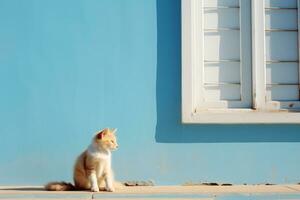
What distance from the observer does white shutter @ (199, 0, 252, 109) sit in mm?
6168

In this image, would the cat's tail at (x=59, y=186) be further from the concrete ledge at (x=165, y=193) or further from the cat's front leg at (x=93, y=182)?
the cat's front leg at (x=93, y=182)

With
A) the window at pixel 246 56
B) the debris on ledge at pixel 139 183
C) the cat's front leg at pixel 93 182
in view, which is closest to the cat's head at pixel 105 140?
the cat's front leg at pixel 93 182

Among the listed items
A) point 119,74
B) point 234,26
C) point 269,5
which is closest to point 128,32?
point 119,74

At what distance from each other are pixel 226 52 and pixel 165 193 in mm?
1816

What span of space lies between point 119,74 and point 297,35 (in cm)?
197

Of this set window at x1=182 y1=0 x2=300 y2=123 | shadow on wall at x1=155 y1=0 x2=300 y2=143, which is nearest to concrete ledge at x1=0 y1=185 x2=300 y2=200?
shadow on wall at x1=155 y1=0 x2=300 y2=143

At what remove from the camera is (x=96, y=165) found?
5281mm

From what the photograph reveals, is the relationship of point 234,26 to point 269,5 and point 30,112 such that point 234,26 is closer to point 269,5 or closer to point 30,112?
point 269,5

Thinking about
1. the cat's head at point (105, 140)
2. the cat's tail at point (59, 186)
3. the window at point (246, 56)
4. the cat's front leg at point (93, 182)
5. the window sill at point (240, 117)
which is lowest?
the cat's tail at point (59, 186)

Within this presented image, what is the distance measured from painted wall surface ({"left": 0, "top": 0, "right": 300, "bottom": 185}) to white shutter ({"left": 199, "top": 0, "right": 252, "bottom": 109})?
1.16 ft

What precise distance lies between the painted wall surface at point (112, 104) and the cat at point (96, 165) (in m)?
0.45

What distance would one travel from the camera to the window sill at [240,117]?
592cm

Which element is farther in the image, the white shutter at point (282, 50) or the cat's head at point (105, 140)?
the white shutter at point (282, 50)

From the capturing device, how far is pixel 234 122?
5.96 metres
